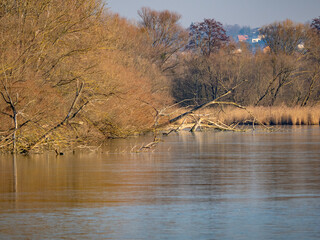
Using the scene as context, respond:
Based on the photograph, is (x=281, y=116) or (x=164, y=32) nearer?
(x=281, y=116)

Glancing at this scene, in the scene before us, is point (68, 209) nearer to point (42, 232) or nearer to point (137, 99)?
point (42, 232)

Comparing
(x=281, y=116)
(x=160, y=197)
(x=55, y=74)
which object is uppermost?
(x=55, y=74)

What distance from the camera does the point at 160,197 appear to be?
33.6 ft

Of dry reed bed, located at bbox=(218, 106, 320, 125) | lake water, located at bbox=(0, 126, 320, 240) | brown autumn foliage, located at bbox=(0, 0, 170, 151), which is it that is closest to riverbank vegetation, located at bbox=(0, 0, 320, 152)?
brown autumn foliage, located at bbox=(0, 0, 170, 151)

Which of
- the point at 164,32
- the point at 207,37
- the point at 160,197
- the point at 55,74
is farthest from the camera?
the point at 207,37

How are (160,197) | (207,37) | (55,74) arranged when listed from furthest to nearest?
1. (207,37)
2. (55,74)
3. (160,197)

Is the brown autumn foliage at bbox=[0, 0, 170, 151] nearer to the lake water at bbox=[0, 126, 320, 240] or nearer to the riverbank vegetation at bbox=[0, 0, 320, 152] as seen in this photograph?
the riverbank vegetation at bbox=[0, 0, 320, 152]

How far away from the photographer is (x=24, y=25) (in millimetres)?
19719

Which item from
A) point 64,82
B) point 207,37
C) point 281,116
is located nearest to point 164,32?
point 207,37

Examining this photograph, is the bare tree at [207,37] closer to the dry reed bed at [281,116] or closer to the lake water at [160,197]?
the dry reed bed at [281,116]

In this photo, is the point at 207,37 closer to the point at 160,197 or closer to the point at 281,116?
the point at 281,116

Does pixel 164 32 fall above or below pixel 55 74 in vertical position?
above

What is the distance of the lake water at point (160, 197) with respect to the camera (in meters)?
7.84

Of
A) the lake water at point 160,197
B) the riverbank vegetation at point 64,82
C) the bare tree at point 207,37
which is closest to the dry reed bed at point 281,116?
the riverbank vegetation at point 64,82
